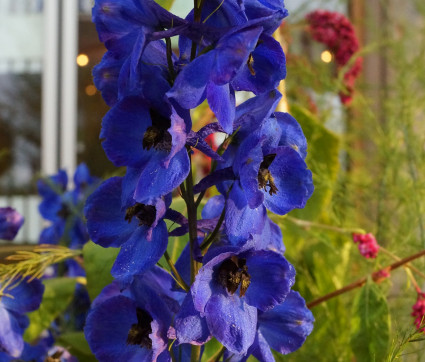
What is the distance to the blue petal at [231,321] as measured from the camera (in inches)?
9.1

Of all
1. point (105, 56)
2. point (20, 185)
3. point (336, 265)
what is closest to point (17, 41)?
point (20, 185)

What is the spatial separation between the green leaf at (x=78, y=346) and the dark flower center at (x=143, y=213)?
16 centimetres

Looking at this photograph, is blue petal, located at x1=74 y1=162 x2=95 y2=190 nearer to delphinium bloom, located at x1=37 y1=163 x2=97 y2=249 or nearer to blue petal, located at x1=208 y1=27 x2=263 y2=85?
delphinium bloom, located at x1=37 y1=163 x2=97 y2=249

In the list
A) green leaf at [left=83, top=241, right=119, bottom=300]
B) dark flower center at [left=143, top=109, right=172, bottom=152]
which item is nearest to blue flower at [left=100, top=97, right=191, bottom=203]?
dark flower center at [left=143, top=109, right=172, bottom=152]

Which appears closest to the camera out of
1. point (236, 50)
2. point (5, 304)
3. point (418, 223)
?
point (236, 50)

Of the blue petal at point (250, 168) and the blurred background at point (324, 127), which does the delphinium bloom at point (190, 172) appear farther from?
the blurred background at point (324, 127)

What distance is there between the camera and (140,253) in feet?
0.79

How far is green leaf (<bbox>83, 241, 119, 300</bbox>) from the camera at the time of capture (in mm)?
356

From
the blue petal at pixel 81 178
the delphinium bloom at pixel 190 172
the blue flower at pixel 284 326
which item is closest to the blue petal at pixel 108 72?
the delphinium bloom at pixel 190 172

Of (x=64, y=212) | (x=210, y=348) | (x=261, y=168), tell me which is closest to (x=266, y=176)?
(x=261, y=168)

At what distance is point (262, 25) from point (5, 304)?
23 cm

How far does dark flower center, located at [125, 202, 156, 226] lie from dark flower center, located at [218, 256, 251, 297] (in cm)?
4

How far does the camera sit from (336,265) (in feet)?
1.82

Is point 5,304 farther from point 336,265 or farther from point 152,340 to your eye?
point 336,265
